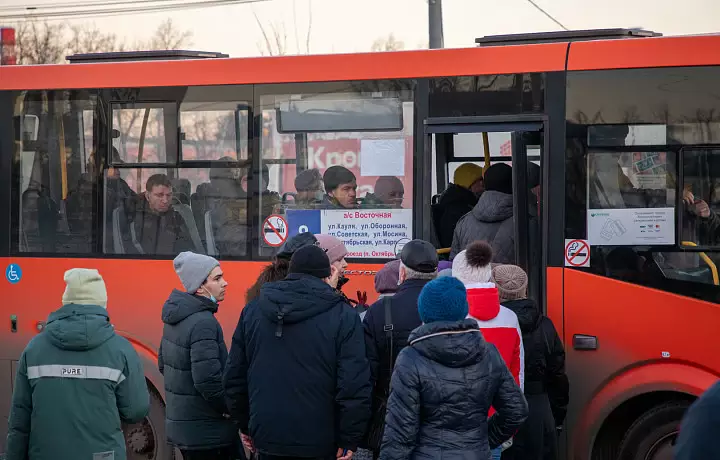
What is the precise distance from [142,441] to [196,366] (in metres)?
3.05

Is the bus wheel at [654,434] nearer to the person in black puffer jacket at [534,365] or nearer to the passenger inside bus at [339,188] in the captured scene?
the person in black puffer jacket at [534,365]

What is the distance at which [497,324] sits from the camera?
5.82 metres

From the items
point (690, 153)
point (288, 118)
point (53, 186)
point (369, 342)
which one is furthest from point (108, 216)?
point (690, 153)

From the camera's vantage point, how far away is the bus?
735cm

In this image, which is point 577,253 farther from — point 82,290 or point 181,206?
point 82,290

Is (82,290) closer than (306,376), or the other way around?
(306,376)

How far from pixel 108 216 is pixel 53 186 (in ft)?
1.92

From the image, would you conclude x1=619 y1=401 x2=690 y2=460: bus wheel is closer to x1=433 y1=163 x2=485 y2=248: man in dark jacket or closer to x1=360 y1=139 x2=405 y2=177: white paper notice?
x1=433 y1=163 x2=485 y2=248: man in dark jacket

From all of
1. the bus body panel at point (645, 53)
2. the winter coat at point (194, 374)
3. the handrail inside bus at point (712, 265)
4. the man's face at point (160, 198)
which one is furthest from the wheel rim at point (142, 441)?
the handrail inside bus at point (712, 265)

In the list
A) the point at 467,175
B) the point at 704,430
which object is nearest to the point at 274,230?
the point at 467,175

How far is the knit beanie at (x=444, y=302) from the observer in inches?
186

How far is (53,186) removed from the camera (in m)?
8.91

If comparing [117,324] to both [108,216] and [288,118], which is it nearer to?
[108,216]

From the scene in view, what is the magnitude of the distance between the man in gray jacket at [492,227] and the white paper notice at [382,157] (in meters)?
0.65
